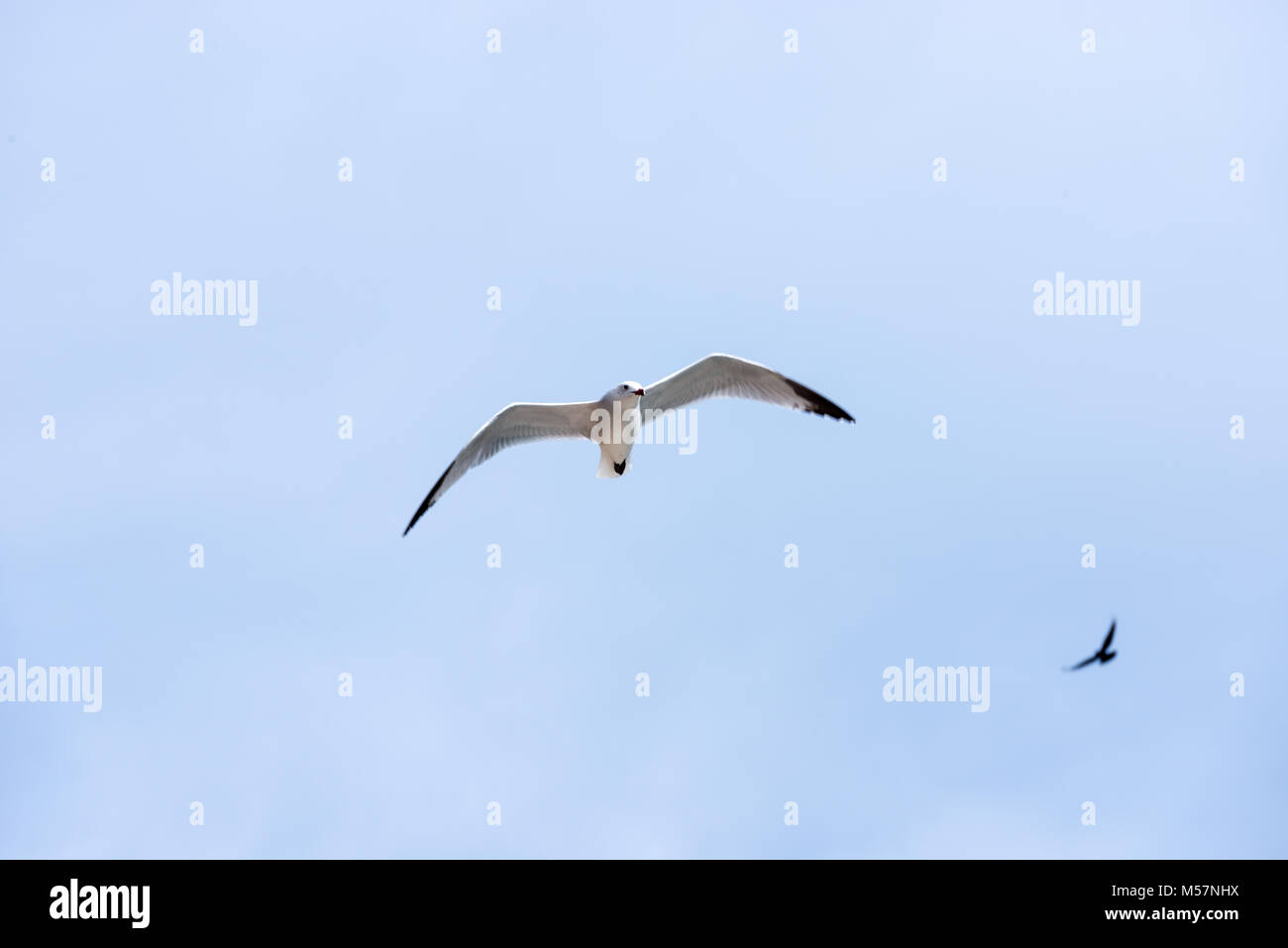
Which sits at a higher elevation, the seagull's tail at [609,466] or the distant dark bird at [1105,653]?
the seagull's tail at [609,466]

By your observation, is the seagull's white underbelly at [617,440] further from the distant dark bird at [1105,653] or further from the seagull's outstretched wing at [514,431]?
the distant dark bird at [1105,653]

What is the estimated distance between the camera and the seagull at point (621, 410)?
1003 centimetres

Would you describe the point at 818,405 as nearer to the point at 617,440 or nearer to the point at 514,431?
the point at 617,440

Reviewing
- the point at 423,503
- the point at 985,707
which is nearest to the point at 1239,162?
the point at 985,707

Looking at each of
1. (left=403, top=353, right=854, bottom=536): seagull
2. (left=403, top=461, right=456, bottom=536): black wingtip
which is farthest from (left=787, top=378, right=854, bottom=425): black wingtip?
(left=403, top=461, right=456, bottom=536): black wingtip

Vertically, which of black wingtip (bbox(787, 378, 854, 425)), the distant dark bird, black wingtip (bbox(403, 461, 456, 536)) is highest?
black wingtip (bbox(787, 378, 854, 425))

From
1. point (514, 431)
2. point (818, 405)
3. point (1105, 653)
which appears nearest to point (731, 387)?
point (818, 405)

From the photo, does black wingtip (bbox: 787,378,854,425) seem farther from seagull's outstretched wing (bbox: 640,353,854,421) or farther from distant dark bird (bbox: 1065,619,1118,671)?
distant dark bird (bbox: 1065,619,1118,671)

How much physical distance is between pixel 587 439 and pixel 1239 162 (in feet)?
21.8

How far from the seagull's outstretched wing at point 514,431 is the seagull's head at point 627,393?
A: 11.2 inches

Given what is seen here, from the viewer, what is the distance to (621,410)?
9914mm

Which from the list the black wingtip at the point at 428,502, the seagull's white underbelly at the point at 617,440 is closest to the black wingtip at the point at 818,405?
the seagull's white underbelly at the point at 617,440

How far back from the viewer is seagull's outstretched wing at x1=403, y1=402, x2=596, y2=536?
10.2 metres

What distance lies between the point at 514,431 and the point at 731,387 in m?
1.85
